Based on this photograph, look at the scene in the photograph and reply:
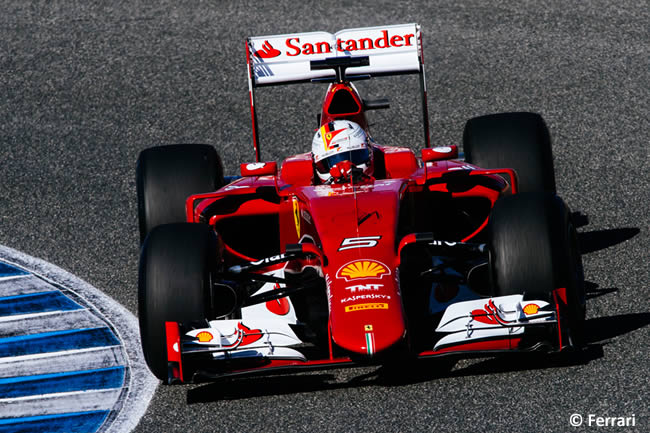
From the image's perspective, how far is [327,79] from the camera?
10609mm

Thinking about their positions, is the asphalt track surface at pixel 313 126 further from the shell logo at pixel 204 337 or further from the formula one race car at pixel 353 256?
the shell logo at pixel 204 337

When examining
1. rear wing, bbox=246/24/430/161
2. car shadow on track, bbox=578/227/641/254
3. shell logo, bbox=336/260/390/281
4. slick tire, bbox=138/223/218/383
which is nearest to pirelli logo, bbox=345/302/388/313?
shell logo, bbox=336/260/390/281

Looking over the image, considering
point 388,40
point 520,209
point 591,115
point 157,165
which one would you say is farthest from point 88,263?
point 591,115

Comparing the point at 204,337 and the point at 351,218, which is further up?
the point at 351,218

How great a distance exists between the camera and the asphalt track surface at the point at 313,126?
7535 millimetres

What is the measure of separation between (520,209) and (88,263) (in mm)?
4376

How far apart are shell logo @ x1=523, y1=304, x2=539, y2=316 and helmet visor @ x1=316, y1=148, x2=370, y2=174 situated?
2106 millimetres

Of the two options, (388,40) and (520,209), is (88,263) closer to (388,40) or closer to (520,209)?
(388,40)

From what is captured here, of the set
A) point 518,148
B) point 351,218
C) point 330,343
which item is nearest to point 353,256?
point 351,218

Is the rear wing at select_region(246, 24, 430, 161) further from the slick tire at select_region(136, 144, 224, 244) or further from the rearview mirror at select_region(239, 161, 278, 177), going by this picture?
the slick tire at select_region(136, 144, 224, 244)

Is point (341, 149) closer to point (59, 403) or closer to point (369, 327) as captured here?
point (369, 327)

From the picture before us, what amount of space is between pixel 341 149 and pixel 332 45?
2.04m

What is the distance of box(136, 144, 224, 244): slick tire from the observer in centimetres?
966

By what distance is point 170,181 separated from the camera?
9.70m
